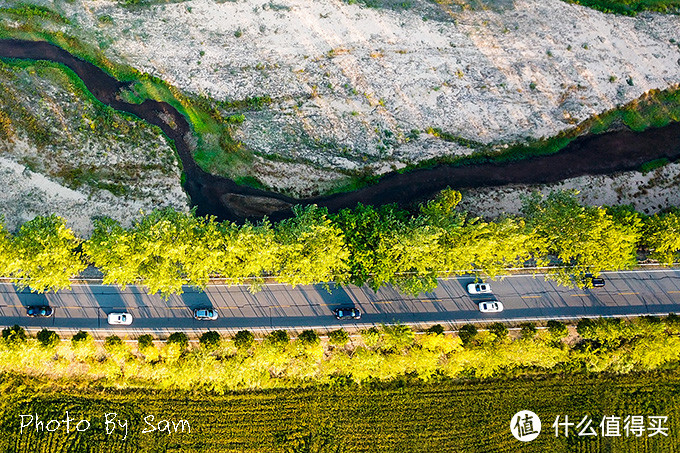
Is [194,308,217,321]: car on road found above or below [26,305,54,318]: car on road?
below

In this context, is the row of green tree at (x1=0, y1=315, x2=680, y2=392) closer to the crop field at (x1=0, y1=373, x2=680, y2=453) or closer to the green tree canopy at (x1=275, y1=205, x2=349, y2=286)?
the crop field at (x1=0, y1=373, x2=680, y2=453)

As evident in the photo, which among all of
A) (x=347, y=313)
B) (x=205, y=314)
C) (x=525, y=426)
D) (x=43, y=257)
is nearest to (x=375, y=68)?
(x=347, y=313)

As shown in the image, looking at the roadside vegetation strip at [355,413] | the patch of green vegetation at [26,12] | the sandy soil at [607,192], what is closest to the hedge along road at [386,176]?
the sandy soil at [607,192]

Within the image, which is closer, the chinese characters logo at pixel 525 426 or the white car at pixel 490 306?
the white car at pixel 490 306

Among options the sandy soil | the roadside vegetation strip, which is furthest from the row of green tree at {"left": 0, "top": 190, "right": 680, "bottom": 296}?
the roadside vegetation strip

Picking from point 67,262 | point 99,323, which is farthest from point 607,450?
point 67,262

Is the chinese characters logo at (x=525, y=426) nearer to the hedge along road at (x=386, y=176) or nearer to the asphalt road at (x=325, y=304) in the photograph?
the asphalt road at (x=325, y=304)
